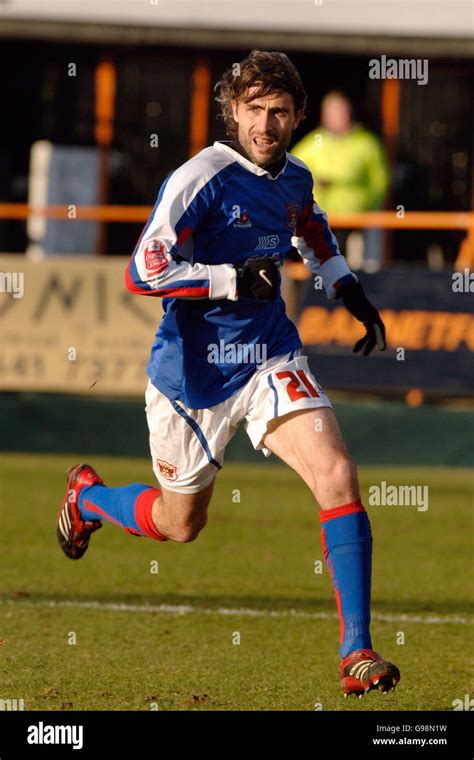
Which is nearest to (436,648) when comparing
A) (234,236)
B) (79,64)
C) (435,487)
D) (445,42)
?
(234,236)

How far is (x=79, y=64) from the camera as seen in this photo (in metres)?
18.5

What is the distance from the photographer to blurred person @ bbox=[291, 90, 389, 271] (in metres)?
14.9

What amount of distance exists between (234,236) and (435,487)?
22.5 ft

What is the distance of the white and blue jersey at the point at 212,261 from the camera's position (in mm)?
6004

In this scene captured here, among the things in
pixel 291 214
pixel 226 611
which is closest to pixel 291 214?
pixel 291 214

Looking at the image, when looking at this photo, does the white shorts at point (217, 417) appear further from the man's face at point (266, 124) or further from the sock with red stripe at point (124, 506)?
the man's face at point (266, 124)

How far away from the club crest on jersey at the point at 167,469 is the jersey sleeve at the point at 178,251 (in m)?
0.79

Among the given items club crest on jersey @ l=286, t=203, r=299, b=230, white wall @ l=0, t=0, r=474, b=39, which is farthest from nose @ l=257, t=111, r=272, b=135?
white wall @ l=0, t=0, r=474, b=39

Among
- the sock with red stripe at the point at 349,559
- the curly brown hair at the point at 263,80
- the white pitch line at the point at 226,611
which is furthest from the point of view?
the white pitch line at the point at 226,611

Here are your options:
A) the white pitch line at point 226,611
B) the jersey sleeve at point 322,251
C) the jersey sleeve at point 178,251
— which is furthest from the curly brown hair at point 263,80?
the white pitch line at point 226,611

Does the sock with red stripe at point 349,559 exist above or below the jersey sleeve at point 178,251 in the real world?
below

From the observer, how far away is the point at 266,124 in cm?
612

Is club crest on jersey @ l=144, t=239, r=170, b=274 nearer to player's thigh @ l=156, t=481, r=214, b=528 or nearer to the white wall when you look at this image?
player's thigh @ l=156, t=481, r=214, b=528

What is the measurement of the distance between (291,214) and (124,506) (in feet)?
4.94
